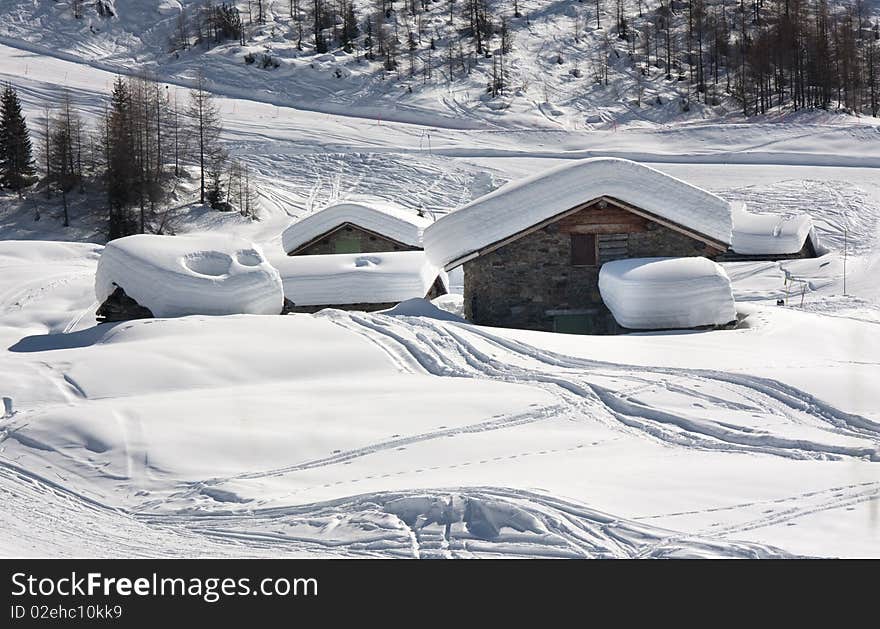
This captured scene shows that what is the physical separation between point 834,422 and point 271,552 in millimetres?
7548

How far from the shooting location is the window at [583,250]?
2222 cm

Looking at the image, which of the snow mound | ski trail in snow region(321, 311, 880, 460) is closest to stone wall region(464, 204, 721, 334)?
the snow mound

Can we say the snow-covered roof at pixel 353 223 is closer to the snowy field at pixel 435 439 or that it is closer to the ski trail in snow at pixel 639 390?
the snowy field at pixel 435 439

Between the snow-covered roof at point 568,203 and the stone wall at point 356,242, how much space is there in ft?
28.9

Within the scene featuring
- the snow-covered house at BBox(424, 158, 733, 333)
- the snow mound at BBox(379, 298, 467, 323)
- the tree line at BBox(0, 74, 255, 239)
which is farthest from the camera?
the tree line at BBox(0, 74, 255, 239)

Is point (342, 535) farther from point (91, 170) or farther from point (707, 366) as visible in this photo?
point (91, 170)

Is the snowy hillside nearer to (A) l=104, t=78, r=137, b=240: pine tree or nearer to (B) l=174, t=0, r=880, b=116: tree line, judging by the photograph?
(B) l=174, t=0, r=880, b=116: tree line

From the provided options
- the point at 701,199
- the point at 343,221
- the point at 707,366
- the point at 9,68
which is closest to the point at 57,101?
the point at 9,68

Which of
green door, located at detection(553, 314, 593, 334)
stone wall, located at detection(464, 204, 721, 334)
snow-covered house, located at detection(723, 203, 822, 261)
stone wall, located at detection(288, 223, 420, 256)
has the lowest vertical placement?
snow-covered house, located at detection(723, 203, 822, 261)

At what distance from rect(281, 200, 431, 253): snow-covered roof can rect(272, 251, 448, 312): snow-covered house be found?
458cm

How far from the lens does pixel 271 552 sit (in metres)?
9.21

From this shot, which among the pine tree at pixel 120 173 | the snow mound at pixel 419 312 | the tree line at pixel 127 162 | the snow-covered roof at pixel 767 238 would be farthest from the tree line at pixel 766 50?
the snow mound at pixel 419 312

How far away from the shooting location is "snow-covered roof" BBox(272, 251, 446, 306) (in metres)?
25.1
